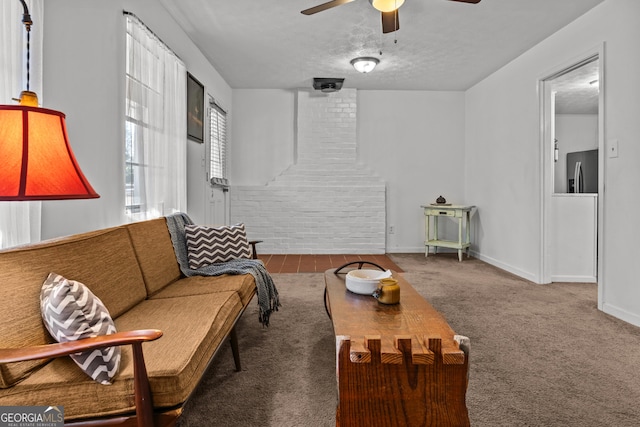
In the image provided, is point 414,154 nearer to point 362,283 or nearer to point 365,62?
point 365,62

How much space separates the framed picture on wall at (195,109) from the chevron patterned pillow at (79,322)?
292 cm

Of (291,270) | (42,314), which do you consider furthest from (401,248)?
(42,314)

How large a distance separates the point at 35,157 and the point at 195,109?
129 inches

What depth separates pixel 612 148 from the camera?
306 cm

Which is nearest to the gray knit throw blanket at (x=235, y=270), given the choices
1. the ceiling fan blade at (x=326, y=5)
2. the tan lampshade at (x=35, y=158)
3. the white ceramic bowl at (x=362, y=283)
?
the white ceramic bowl at (x=362, y=283)

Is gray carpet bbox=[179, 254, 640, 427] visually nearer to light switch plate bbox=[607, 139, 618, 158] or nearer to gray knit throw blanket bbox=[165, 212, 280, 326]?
gray knit throw blanket bbox=[165, 212, 280, 326]

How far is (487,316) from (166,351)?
98.0 inches

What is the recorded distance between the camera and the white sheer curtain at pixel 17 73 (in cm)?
157

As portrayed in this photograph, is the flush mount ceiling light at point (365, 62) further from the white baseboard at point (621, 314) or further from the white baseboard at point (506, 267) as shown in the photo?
the white baseboard at point (621, 314)

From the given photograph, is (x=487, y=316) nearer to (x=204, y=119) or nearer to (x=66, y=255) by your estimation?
(x=66, y=255)

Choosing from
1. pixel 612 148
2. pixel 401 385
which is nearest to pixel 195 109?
pixel 401 385

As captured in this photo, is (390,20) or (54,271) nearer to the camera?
(54,271)

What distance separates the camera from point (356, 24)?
3.61m

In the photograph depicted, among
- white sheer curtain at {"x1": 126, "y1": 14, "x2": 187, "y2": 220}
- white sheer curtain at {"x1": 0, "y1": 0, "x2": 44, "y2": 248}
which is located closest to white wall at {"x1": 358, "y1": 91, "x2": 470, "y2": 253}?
white sheer curtain at {"x1": 126, "y1": 14, "x2": 187, "y2": 220}
